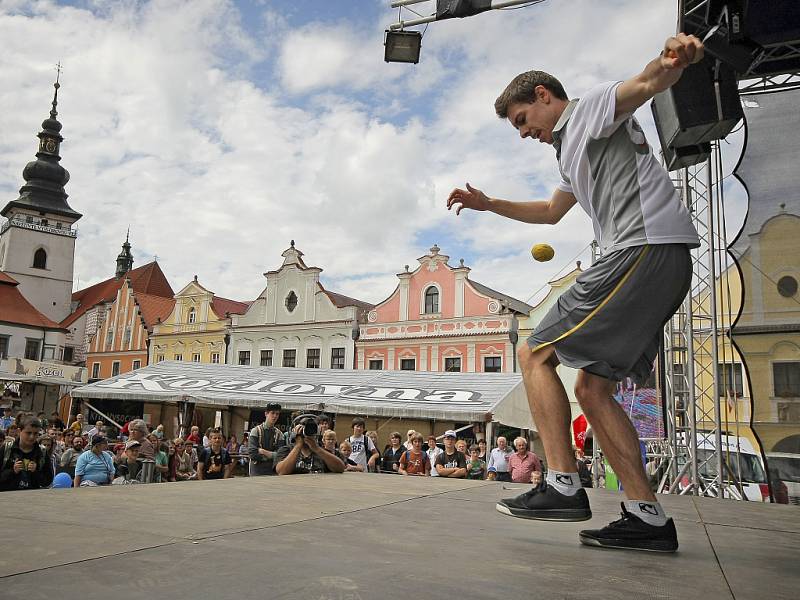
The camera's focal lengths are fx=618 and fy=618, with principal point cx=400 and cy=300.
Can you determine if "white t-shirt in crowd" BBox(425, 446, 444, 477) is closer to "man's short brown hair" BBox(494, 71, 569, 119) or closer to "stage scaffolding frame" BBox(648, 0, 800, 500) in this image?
"stage scaffolding frame" BBox(648, 0, 800, 500)

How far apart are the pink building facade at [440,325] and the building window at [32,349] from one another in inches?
1115

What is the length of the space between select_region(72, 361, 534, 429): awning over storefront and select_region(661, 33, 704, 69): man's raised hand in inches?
462

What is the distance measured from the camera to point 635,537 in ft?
5.73

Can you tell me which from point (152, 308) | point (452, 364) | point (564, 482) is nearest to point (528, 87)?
point (564, 482)

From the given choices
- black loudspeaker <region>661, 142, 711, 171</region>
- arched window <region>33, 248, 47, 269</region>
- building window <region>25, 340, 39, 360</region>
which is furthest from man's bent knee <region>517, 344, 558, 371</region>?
arched window <region>33, 248, 47, 269</region>

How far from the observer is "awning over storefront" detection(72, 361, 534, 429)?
46.0 feet

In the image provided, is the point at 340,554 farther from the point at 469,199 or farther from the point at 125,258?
the point at 125,258

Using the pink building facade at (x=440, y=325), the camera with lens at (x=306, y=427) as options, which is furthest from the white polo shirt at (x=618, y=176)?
the pink building facade at (x=440, y=325)

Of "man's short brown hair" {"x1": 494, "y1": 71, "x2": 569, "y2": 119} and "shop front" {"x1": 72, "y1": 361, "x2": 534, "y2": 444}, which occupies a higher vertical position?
"man's short brown hair" {"x1": 494, "y1": 71, "x2": 569, "y2": 119}

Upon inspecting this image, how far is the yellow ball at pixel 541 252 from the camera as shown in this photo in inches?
200

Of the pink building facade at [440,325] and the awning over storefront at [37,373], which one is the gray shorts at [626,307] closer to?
the pink building facade at [440,325]

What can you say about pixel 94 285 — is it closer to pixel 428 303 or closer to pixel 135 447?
pixel 428 303

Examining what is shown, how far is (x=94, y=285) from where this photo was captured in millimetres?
61500

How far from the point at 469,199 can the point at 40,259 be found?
58165 millimetres
